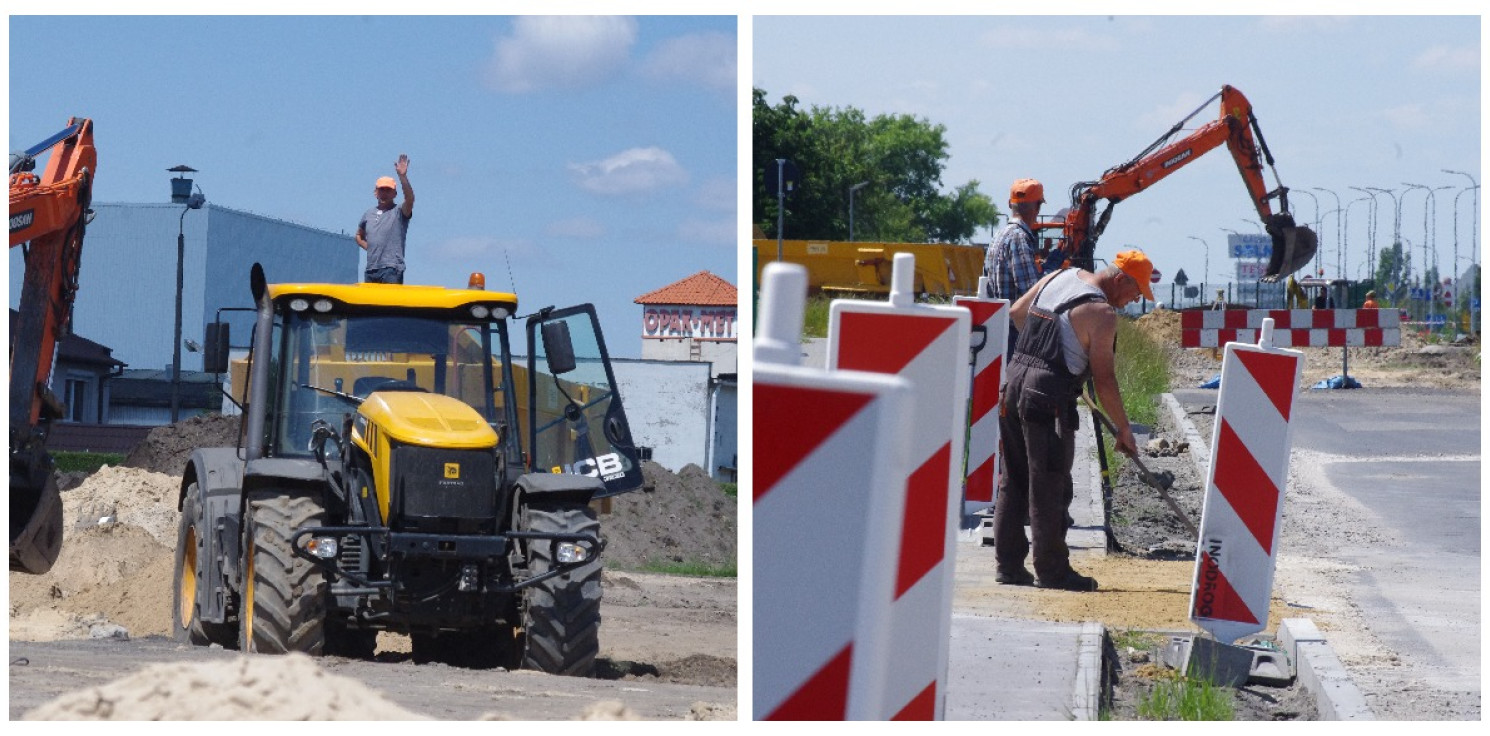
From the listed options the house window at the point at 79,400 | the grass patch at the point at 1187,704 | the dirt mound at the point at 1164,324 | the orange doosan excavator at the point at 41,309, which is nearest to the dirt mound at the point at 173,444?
the orange doosan excavator at the point at 41,309

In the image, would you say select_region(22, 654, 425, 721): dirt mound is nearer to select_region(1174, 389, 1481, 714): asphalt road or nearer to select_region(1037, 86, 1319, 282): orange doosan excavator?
select_region(1174, 389, 1481, 714): asphalt road

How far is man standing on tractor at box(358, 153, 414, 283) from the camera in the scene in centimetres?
995

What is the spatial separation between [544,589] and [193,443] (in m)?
17.1

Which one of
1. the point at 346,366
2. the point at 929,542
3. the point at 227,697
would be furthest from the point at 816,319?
the point at 929,542

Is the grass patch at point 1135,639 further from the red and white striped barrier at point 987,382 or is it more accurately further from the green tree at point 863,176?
the green tree at point 863,176

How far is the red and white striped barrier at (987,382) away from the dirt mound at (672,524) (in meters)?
14.1

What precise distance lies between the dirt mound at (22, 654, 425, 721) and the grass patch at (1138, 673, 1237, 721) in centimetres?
272

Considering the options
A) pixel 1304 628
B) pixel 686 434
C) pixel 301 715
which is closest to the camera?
pixel 301 715

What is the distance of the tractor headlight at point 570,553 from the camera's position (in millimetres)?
8156

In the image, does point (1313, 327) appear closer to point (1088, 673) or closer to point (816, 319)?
point (816, 319)

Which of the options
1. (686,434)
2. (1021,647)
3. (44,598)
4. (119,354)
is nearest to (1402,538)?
(1021,647)

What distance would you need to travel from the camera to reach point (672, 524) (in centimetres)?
2598

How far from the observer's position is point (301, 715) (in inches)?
153
